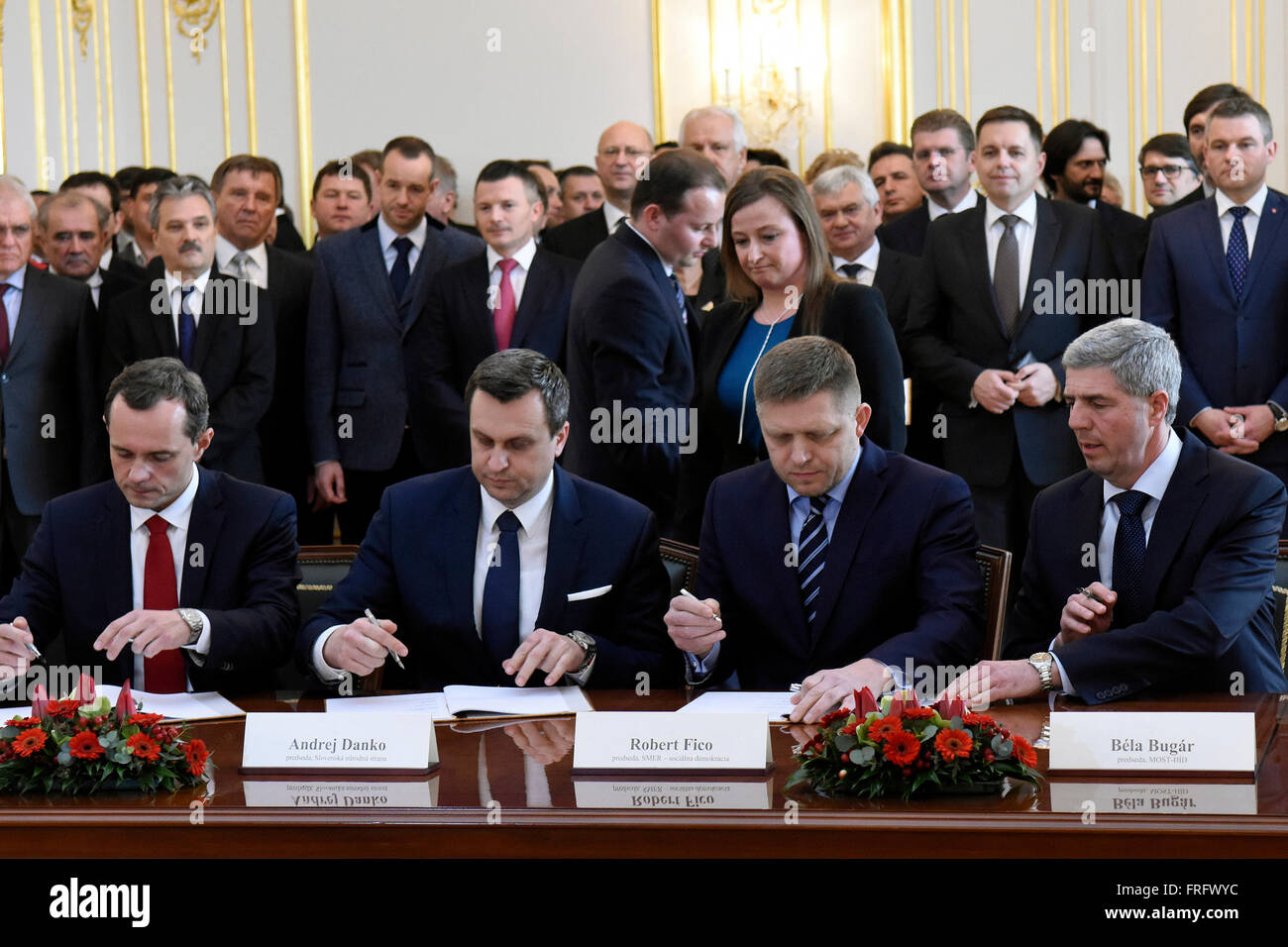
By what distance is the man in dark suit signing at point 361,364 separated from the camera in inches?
210

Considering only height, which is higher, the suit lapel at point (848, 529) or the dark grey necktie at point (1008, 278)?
the dark grey necktie at point (1008, 278)

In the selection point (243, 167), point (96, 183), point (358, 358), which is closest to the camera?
point (358, 358)

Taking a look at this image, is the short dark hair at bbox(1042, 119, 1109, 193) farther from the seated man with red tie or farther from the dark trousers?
the seated man with red tie

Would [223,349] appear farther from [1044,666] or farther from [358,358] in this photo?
[1044,666]

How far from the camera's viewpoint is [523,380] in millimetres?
3232

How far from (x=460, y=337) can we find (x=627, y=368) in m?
1.08

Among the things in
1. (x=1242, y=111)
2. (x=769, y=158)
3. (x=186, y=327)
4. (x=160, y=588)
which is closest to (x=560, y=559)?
(x=160, y=588)

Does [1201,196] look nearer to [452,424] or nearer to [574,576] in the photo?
[452,424]

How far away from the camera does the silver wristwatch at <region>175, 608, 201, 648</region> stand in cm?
302

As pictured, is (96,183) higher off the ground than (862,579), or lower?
higher

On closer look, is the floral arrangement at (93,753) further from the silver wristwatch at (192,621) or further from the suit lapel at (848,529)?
the suit lapel at (848,529)

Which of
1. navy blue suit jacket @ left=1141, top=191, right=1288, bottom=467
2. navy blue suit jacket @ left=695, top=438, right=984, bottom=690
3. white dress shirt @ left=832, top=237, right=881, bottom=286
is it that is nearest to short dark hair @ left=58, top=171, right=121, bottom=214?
white dress shirt @ left=832, top=237, right=881, bottom=286

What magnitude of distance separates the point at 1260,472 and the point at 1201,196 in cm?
279

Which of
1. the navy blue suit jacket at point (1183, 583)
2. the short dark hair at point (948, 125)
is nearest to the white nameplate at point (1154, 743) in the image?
the navy blue suit jacket at point (1183, 583)
